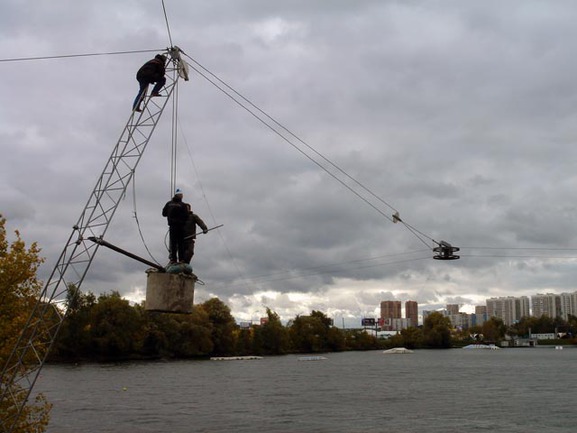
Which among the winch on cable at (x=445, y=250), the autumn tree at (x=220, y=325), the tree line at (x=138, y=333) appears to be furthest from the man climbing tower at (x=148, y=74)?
the autumn tree at (x=220, y=325)

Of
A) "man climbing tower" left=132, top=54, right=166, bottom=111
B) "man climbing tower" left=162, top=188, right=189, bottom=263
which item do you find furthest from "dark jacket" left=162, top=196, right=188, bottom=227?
"man climbing tower" left=132, top=54, right=166, bottom=111

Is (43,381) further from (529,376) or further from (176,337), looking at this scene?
(529,376)

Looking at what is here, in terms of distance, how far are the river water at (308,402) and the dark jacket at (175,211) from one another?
114 feet

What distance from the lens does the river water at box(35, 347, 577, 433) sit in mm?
53219

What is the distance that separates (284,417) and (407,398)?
21013 millimetres

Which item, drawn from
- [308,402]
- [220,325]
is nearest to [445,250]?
[308,402]

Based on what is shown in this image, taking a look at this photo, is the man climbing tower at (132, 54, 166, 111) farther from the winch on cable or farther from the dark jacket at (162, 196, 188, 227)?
the winch on cable

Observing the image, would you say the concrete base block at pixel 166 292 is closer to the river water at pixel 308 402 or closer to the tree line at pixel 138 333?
the river water at pixel 308 402

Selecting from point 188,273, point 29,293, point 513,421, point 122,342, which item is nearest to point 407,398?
point 513,421

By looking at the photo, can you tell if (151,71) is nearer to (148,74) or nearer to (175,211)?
(148,74)

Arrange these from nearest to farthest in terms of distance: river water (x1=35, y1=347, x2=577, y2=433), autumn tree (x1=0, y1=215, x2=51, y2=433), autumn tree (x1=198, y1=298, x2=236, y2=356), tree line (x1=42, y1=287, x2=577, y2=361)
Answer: autumn tree (x1=0, y1=215, x2=51, y2=433) → river water (x1=35, y1=347, x2=577, y2=433) → tree line (x1=42, y1=287, x2=577, y2=361) → autumn tree (x1=198, y1=298, x2=236, y2=356)

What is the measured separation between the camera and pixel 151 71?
20.3m

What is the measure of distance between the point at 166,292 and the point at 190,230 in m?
2.22

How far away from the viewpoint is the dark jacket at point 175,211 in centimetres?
1970
